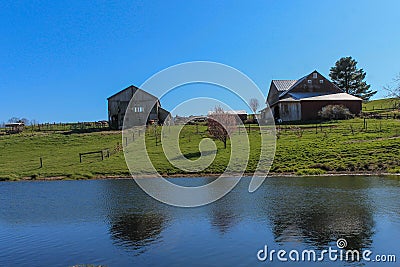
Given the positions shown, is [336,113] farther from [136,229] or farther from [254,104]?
[136,229]

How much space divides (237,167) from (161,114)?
1635 inches

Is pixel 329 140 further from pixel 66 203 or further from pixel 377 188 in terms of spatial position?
pixel 66 203

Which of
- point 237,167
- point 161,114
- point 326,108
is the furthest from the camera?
point 161,114

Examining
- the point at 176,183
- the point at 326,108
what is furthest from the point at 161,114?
the point at 176,183

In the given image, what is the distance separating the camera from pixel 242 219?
18109 mm

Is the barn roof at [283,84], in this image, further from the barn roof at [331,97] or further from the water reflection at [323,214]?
the water reflection at [323,214]

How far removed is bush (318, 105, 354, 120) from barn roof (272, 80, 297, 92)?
52.9 feet

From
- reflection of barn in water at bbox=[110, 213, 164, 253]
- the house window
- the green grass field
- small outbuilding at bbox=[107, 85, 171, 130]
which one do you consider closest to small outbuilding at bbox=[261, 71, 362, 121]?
the green grass field

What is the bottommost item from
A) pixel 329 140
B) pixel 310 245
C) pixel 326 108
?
pixel 310 245

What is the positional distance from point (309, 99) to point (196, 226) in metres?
54.1

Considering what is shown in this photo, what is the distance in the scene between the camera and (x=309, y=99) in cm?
6694

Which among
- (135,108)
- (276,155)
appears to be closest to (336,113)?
(276,155)

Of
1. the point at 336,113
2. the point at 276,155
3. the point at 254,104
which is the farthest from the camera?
the point at 254,104

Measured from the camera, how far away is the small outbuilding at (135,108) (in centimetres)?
7262
